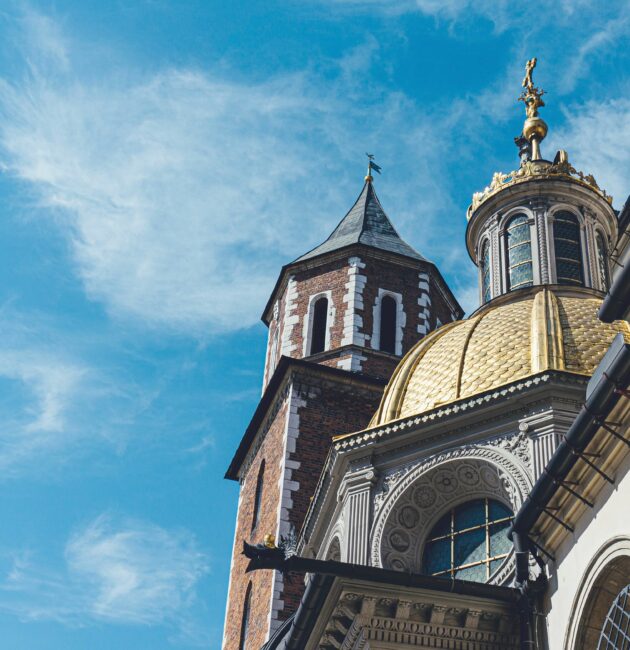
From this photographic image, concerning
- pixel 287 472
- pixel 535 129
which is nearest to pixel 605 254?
pixel 535 129

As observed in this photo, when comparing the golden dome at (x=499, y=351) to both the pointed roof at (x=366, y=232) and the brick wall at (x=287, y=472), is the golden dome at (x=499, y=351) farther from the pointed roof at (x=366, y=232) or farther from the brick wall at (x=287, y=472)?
the pointed roof at (x=366, y=232)

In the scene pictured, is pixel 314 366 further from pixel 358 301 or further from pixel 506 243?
pixel 506 243

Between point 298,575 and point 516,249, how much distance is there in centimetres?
824

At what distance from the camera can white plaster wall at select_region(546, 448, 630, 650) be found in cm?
1097

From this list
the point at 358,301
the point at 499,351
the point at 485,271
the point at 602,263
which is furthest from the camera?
the point at 358,301

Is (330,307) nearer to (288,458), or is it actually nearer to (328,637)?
(288,458)

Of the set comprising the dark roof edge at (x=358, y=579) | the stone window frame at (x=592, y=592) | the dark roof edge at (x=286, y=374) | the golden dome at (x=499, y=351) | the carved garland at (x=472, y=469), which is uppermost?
→ the dark roof edge at (x=286, y=374)

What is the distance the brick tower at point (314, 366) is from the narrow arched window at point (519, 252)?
3360 mm

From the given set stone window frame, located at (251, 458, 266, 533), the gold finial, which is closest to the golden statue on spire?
the gold finial

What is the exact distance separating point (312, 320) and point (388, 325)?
176 cm

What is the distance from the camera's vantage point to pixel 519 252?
24.9 meters

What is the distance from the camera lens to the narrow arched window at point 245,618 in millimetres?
23138

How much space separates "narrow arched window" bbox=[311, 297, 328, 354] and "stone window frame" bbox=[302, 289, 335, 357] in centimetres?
6

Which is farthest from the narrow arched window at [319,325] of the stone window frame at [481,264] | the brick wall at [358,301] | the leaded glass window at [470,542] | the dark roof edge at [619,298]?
the dark roof edge at [619,298]
